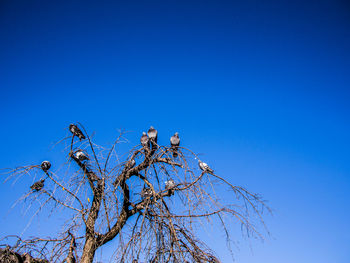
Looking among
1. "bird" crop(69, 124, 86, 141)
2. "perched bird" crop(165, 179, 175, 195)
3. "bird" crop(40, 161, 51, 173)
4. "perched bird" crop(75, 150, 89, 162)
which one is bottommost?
"perched bird" crop(165, 179, 175, 195)

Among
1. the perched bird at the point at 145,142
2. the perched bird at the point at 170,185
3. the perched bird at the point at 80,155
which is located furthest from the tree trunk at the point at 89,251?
the perched bird at the point at 145,142

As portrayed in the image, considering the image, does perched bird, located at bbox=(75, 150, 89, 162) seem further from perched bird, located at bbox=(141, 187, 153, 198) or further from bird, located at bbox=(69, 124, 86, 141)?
perched bird, located at bbox=(141, 187, 153, 198)

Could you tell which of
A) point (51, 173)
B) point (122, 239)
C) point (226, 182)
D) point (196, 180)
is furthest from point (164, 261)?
point (51, 173)

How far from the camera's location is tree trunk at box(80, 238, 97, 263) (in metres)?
3.03

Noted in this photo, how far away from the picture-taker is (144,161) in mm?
3268

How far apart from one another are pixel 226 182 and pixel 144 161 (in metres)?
1.10

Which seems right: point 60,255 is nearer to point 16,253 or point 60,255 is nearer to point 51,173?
point 16,253

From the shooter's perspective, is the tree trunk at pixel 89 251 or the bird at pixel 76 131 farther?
the bird at pixel 76 131

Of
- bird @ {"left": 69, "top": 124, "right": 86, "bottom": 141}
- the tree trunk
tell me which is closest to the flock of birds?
bird @ {"left": 69, "top": 124, "right": 86, "bottom": 141}

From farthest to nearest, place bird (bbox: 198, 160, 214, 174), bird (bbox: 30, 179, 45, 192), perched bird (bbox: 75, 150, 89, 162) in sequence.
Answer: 1. perched bird (bbox: 75, 150, 89, 162)
2. bird (bbox: 30, 179, 45, 192)
3. bird (bbox: 198, 160, 214, 174)

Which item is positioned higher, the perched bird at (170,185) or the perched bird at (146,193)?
the perched bird at (170,185)

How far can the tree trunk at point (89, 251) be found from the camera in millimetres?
3032

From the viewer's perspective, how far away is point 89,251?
3105 millimetres

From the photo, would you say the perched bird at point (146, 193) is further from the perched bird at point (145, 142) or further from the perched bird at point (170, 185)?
the perched bird at point (145, 142)
